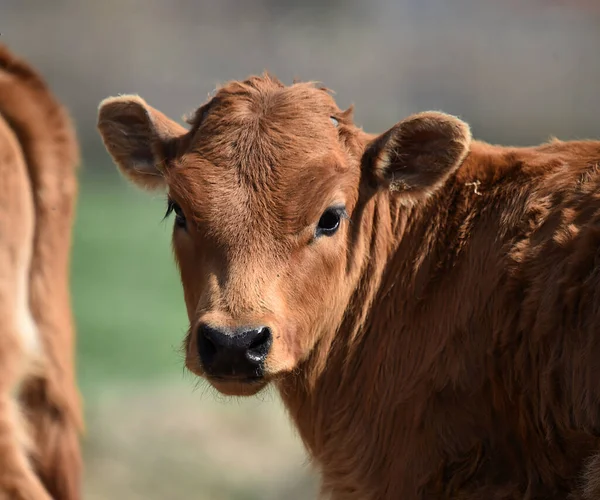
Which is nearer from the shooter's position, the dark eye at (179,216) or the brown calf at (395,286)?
the brown calf at (395,286)

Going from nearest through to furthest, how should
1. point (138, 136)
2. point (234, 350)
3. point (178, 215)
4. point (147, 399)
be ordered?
point (234, 350) → point (178, 215) → point (138, 136) → point (147, 399)

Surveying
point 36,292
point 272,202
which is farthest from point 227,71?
point 272,202

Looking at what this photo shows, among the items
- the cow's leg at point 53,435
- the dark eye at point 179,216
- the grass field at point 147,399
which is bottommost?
the grass field at point 147,399

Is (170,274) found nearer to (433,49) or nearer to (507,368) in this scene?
(433,49)

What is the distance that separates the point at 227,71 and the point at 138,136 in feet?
26.1

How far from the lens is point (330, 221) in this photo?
454 centimetres

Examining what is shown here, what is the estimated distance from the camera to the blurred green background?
11992mm

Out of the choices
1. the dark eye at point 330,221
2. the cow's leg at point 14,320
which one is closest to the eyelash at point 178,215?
the dark eye at point 330,221

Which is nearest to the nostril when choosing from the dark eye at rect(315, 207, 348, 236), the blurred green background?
the dark eye at rect(315, 207, 348, 236)

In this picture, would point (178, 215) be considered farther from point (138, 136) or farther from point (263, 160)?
point (138, 136)

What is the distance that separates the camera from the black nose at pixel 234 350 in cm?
396

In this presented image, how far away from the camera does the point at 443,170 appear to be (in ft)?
15.3

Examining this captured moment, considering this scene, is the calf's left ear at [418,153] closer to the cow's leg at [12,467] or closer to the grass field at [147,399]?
the cow's leg at [12,467]

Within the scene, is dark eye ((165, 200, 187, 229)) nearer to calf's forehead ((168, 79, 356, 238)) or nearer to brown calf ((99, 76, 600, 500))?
brown calf ((99, 76, 600, 500))
